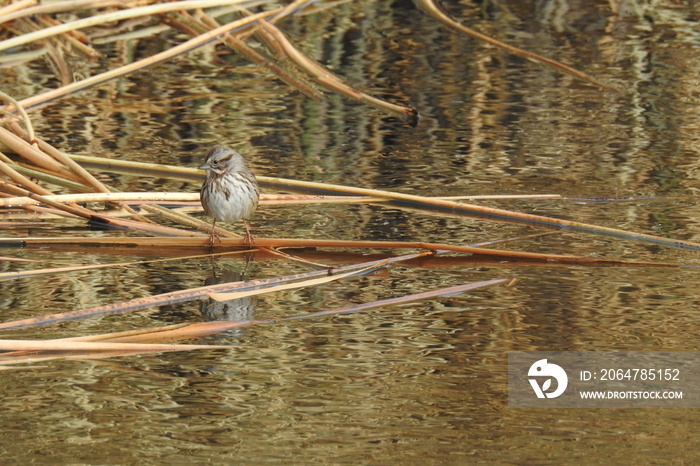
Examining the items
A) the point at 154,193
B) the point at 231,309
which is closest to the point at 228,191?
the point at 154,193

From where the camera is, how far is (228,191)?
4273 mm

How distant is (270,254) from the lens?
167 inches

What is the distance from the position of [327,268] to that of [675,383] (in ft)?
4.36

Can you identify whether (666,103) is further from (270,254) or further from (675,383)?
(675,383)

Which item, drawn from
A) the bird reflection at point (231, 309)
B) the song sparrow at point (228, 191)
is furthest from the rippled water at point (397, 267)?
the song sparrow at point (228, 191)

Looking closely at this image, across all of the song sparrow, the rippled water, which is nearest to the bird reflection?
the rippled water

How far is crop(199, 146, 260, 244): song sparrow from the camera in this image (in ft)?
14.2

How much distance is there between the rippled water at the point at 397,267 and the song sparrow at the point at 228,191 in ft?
0.52

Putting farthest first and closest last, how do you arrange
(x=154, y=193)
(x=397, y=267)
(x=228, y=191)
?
(x=154, y=193) → (x=228, y=191) → (x=397, y=267)

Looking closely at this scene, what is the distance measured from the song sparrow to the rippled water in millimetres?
158

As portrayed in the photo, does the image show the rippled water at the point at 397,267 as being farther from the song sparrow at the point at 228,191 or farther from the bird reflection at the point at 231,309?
the song sparrow at the point at 228,191

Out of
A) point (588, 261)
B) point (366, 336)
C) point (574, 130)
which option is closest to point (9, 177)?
point (366, 336)

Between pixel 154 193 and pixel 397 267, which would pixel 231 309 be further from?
pixel 154 193

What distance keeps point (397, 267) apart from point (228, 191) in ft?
2.21
